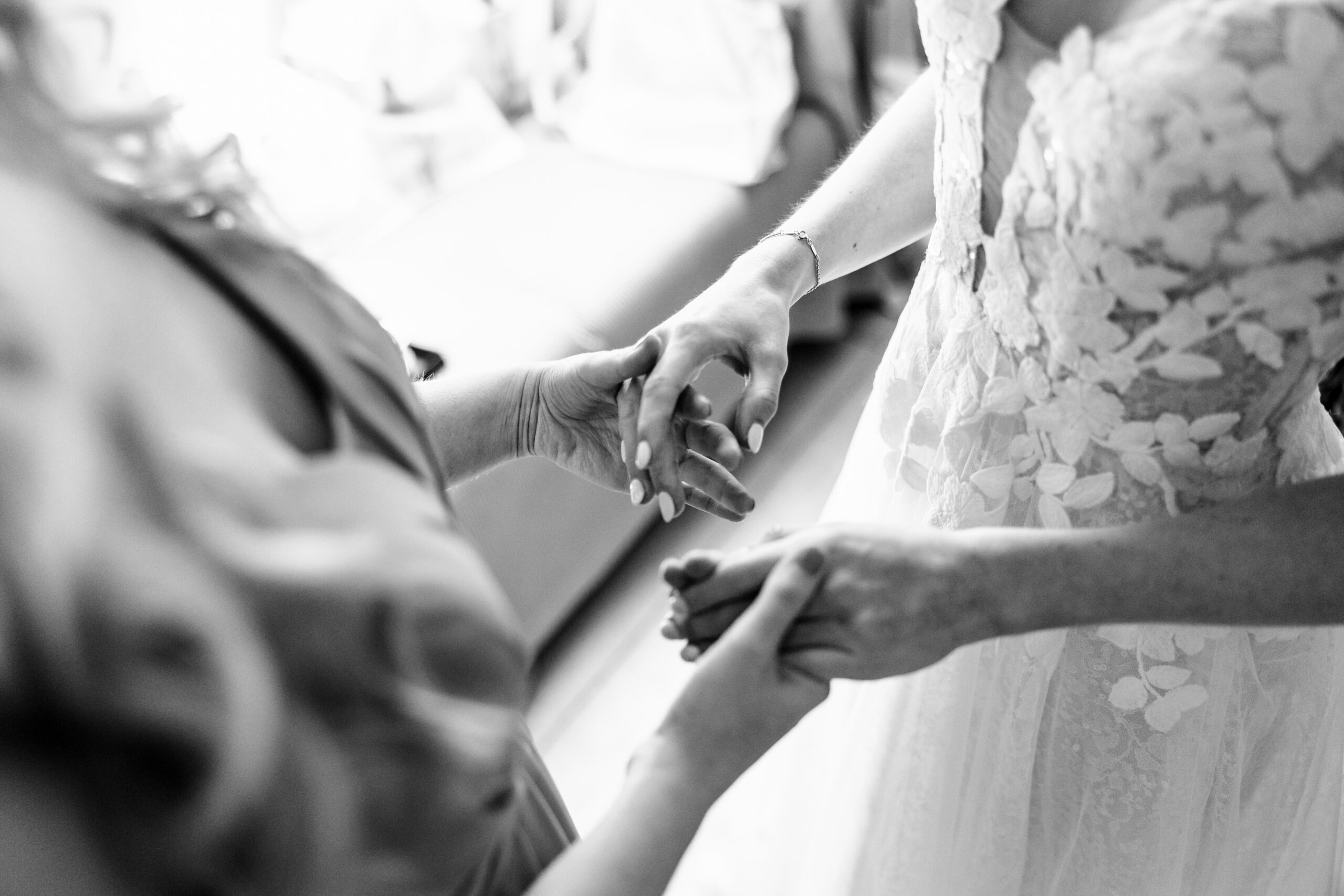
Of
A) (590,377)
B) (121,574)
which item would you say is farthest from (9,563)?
(590,377)

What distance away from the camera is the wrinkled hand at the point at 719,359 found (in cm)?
91

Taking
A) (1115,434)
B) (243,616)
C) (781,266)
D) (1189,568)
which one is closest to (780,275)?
(781,266)

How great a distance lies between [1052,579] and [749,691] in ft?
0.73

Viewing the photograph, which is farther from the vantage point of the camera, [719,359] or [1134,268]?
[719,359]

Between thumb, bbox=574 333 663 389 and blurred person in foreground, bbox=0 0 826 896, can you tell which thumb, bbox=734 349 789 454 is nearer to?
thumb, bbox=574 333 663 389

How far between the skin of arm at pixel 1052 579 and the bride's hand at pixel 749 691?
0.02 m

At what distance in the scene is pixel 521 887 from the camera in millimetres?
577

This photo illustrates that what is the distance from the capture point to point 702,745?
62 centimetres

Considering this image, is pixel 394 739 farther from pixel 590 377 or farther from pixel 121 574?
pixel 590 377

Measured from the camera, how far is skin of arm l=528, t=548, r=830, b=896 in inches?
21.4

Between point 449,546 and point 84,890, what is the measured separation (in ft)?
0.50

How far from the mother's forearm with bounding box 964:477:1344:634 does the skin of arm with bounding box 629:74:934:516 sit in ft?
0.86

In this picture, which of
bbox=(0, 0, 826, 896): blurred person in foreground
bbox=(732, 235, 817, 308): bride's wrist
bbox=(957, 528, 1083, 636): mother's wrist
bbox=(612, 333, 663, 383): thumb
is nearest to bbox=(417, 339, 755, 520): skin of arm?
bbox=(612, 333, 663, 383): thumb

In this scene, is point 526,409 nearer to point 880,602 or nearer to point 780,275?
point 780,275
